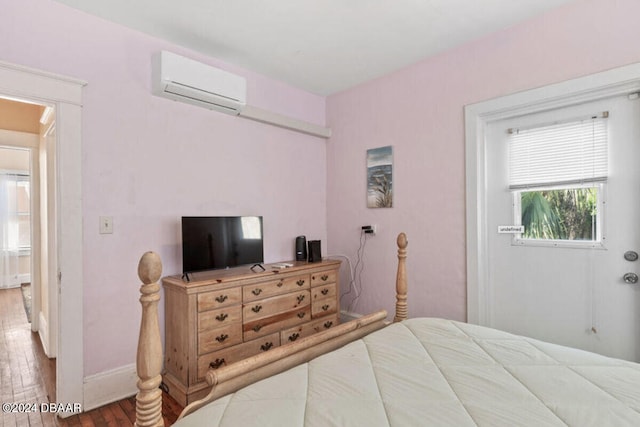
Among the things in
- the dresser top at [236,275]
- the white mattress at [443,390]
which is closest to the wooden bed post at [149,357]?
the white mattress at [443,390]

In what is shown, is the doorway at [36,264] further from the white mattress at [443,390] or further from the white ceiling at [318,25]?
the white mattress at [443,390]

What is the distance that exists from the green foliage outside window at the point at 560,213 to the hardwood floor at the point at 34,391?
2.82 m

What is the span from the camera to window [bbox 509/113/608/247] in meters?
2.14

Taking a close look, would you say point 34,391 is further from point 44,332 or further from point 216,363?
point 216,363

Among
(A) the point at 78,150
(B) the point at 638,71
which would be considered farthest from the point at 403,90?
(A) the point at 78,150

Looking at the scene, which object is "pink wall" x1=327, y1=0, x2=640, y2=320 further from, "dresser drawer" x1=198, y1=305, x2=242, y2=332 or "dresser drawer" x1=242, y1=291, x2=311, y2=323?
"dresser drawer" x1=198, y1=305, x2=242, y2=332

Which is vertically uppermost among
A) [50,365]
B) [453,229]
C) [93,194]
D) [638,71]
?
[638,71]

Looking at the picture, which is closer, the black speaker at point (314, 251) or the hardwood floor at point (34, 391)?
the hardwood floor at point (34, 391)

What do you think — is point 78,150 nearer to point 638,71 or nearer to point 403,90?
point 403,90

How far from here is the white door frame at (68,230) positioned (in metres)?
2.04

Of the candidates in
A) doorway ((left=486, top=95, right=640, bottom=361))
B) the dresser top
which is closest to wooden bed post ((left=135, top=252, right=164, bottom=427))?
the dresser top

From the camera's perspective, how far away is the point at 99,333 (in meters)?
2.21

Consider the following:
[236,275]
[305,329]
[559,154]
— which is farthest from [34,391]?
[559,154]

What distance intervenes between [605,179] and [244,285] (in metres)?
2.57
